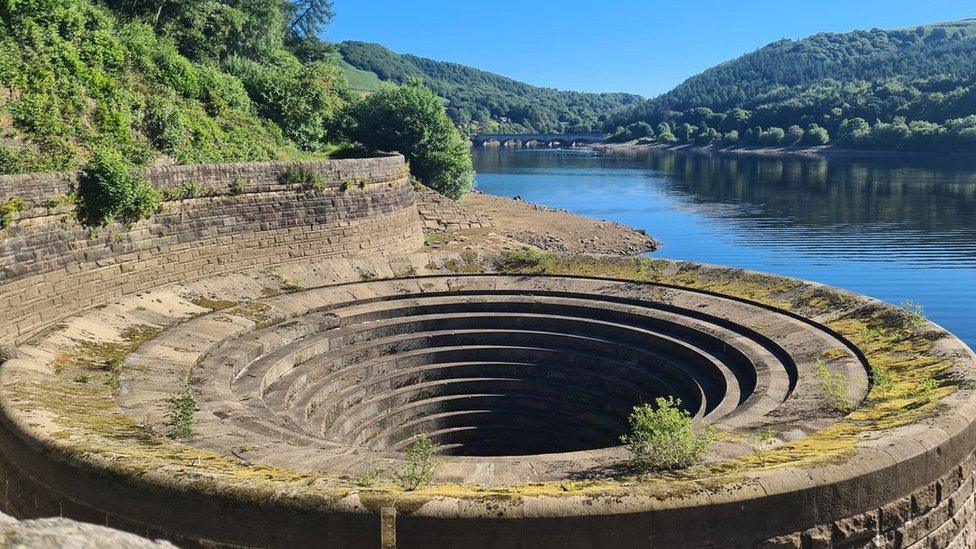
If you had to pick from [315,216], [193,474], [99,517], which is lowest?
[99,517]

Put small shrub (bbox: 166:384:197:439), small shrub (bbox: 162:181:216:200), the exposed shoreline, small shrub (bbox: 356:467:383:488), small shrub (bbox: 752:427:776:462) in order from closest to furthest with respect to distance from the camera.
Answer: small shrub (bbox: 356:467:383:488) < small shrub (bbox: 752:427:776:462) < small shrub (bbox: 166:384:197:439) < small shrub (bbox: 162:181:216:200) < the exposed shoreline

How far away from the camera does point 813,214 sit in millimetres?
62031

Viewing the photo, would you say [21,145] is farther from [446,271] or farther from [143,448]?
[143,448]

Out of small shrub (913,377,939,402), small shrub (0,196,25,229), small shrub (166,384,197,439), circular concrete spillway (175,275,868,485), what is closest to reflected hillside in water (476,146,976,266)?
circular concrete spillway (175,275,868,485)

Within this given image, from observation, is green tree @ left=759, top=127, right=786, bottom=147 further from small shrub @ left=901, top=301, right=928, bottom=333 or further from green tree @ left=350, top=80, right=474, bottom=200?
small shrub @ left=901, top=301, right=928, bottom=333

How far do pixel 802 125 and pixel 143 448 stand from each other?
131 meters

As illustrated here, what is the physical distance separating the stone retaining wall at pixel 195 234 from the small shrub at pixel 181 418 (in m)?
6.91

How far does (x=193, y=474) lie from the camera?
9.02m

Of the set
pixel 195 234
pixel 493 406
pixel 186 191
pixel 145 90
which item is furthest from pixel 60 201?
pixel 145 90

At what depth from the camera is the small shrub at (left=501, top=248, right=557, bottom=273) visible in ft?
73.4

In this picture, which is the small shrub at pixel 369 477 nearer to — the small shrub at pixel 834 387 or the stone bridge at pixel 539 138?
the small shrub at pixel 834 387

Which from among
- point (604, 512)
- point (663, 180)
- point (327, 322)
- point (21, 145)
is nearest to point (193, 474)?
point (604, 512)

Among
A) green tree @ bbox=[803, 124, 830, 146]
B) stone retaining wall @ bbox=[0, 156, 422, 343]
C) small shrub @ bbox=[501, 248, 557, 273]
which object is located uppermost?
green tree @ bbox=[803, 124, 830, 146]

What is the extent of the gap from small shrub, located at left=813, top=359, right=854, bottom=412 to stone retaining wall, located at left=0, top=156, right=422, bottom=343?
1678 cm
